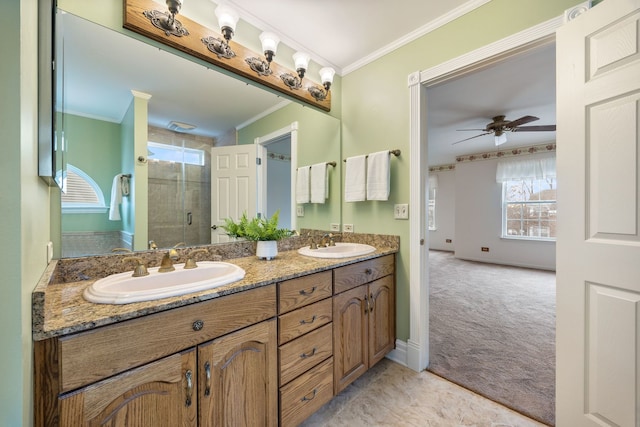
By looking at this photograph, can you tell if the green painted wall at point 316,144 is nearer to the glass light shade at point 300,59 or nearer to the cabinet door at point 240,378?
the glass light shade at point 300,59

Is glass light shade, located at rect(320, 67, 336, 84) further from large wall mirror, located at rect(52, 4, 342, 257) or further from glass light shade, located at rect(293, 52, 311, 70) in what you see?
large wall mirror, located at rect(52, 4, 342, 257)

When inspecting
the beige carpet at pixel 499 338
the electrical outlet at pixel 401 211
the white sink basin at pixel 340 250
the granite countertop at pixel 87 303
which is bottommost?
the beige carpet at pixel 499 338

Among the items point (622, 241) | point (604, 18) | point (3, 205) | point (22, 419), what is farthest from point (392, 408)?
point (604, 18)

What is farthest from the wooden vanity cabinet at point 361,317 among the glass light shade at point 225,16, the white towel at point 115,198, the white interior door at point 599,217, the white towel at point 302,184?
the glass light shade at point 225,16

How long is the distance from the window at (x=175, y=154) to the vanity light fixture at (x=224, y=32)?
60 cm

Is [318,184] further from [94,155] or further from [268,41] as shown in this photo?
[94,155]

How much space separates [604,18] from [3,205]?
2.15m

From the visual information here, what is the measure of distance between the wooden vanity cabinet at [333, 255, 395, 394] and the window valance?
4773mm

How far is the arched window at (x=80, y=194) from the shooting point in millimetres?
1113

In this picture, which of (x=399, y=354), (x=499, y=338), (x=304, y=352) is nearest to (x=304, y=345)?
(x=304, y=352)

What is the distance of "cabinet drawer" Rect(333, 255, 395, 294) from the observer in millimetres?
1486

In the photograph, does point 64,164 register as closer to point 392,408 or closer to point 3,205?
point 3,205

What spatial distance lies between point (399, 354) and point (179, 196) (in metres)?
1.90

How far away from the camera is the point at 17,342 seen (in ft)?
1.82
